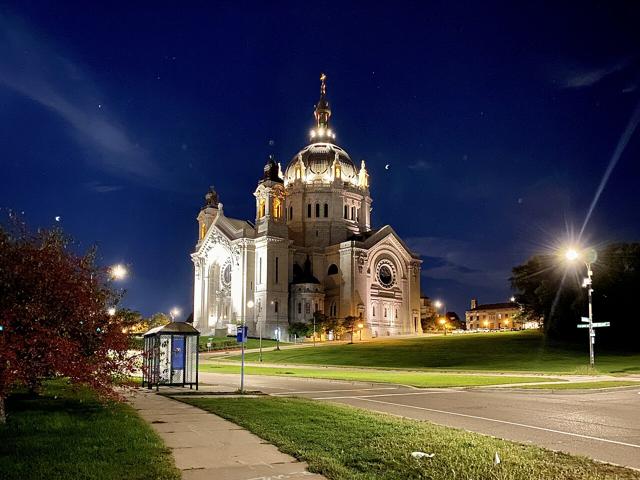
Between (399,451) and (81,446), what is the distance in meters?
5.45

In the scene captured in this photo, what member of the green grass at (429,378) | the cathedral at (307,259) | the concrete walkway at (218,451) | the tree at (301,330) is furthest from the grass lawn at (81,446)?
the cathedral at (307,259)

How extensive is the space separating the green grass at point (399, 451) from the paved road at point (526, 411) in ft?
4.50

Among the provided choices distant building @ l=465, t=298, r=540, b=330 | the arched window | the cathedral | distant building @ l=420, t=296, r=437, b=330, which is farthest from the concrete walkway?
distant building @ l=465, t=298, r=540, b=330

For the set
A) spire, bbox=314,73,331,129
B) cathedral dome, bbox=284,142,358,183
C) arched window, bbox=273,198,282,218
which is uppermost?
spire, bbox=314,73,331,129

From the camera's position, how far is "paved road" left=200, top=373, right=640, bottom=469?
12.1 metres

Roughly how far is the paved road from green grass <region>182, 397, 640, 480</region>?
4.50 ft

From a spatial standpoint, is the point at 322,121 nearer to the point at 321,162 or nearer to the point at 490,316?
the point at 321,162

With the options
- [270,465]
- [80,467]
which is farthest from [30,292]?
[270,465]

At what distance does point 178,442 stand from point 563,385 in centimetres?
1979

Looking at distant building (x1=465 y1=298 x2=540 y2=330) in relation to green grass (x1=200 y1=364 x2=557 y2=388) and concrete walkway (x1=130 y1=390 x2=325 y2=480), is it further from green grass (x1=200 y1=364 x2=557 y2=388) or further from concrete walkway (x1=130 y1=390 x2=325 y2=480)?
concrete walkway (x1=130 y1=390 x2=325 y2=480)

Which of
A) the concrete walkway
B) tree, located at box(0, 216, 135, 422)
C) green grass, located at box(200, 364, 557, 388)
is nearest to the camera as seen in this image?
the concrete walkway

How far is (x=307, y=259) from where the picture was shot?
107 m

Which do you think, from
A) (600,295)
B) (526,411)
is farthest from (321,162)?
(526,411)

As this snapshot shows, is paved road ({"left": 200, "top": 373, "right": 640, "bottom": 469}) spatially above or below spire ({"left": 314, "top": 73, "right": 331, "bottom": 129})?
below
